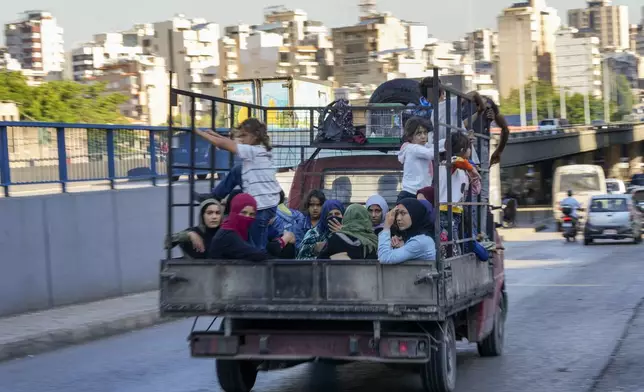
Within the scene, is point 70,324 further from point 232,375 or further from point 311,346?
point 311,346

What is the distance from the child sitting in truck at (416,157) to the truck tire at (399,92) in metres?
2.83

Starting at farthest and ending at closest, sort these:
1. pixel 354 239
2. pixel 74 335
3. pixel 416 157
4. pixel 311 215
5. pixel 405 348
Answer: pixel 74 335, pixel 311 215, pixel 416 157, pixel 354 239, pixel 405 348

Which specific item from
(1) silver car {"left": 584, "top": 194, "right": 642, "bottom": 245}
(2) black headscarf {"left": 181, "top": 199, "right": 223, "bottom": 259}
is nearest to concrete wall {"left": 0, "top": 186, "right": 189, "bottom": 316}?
(2) black headscarf {"left": 181, "top": 199, "right": 223, "bottom": 259}

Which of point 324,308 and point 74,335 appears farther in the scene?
point 74,335

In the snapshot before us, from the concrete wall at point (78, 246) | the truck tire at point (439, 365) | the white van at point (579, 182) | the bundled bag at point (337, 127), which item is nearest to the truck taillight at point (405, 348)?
the truck tire at point (439, 365)

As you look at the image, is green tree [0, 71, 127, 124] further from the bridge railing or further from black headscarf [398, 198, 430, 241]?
black headscarf [398, 198, 430, 241]

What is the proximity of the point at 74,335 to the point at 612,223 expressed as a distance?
26.0 m

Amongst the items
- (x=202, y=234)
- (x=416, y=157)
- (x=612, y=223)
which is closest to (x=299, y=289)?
(x=202, y=234)

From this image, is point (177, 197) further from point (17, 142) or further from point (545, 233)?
point (545, 233)

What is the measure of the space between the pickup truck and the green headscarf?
65 cm

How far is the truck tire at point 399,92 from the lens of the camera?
1174cm

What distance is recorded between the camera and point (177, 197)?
19.2 metres

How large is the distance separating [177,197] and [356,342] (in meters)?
12.0

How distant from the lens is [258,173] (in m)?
8.62
